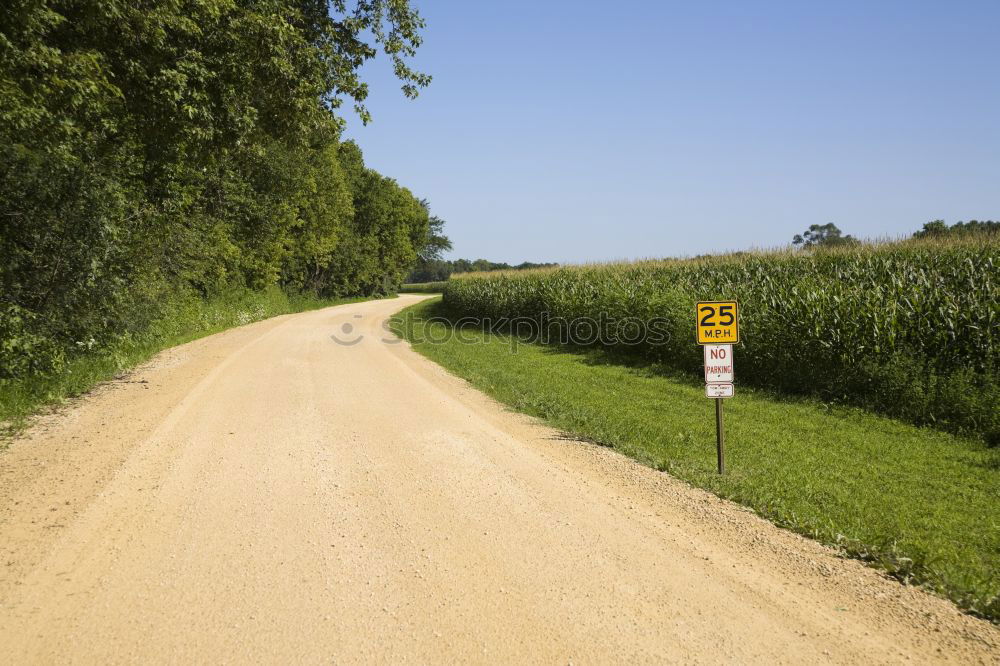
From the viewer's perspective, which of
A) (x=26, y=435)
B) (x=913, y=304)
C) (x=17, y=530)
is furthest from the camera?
(x=913, y=304)

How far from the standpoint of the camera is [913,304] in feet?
36.6

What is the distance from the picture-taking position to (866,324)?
11.4 metres

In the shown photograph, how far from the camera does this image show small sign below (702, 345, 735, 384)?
7.06 metres

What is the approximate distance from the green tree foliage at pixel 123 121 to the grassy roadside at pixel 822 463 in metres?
6.69

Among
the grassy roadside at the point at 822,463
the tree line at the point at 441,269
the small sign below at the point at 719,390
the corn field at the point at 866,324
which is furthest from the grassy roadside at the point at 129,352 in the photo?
the tree line at the point at 441,269

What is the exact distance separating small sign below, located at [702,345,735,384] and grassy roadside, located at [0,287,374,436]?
27.4 feet

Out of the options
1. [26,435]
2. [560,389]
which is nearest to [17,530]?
[26,435]

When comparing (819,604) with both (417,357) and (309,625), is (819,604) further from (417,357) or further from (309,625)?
(417,357)

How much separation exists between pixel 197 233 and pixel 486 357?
8847 mm

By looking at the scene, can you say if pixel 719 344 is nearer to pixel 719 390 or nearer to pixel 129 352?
pixel 719 390

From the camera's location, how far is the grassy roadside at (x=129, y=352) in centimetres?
888

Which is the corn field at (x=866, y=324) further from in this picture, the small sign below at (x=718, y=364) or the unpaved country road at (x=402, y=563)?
the unpaved country road at (x=402, y=563)

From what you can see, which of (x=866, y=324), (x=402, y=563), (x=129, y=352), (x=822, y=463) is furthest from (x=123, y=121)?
(x=866, y=324)

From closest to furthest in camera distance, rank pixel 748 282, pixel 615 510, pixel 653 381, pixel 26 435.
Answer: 1. pixel 615 510
2. pixel 26 435
3. pixel 653 381
4. pixel 748 282
